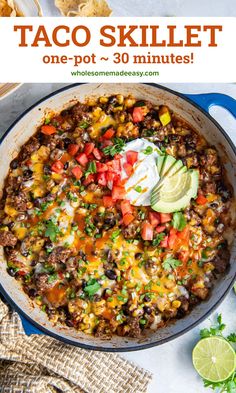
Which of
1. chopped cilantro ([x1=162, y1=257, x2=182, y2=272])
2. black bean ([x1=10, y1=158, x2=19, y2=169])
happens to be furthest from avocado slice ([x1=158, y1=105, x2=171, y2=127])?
black bean ([x1=10, y1=158, x2=19, y2=169])

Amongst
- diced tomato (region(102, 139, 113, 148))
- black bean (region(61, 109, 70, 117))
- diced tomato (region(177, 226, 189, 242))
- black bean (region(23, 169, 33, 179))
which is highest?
black bean (region(61, 109, 70, 117))

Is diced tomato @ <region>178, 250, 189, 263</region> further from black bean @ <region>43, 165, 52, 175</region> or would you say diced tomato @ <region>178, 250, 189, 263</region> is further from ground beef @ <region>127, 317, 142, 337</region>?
black bean @ <region>43, 165, 52, 175</region>

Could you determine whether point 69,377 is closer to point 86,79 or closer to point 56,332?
point 56,332

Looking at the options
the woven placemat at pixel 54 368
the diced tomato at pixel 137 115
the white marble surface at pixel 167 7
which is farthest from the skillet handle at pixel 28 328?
the white marble surface at pixel 167 7

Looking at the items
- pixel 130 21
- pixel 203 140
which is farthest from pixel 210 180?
pixel 130 21

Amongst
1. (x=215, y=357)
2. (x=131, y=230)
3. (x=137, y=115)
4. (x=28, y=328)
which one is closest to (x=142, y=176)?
(x=131, y=230)

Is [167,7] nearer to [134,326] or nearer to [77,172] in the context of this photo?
[77,172]
